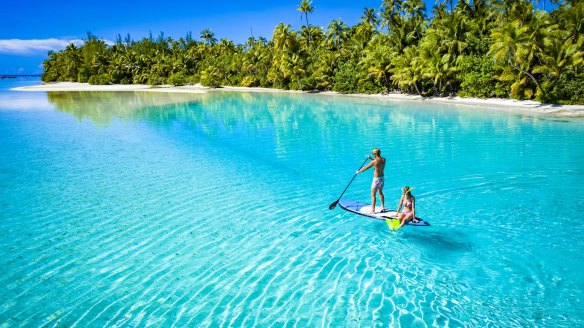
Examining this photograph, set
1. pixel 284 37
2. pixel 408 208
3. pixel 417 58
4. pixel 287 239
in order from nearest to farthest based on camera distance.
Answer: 1. pixel 408 208
2. pixel 287 239
3. pixel 417 58
4. pixel 284 37

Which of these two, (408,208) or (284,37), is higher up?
(284,37)

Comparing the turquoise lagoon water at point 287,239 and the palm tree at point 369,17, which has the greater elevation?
the palm tree at point 369,17

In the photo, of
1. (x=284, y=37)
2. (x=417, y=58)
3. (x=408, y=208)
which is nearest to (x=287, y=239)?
(x=408, y=208)

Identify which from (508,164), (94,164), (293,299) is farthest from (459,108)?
(293,299)

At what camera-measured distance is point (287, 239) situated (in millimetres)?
10297

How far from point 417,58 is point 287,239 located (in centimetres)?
4362

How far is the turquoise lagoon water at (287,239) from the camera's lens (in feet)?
24.3

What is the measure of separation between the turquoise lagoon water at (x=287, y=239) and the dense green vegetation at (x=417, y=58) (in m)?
17.3

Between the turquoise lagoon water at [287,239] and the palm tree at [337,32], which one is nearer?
the turquoise lagoon water at [287,239]

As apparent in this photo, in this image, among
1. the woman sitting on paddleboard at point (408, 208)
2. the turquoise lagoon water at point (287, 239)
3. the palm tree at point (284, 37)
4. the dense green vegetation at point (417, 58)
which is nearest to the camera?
the turquoise lagoon water at point (287, 239)

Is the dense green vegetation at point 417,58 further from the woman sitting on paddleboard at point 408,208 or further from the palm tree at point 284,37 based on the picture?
the woman sitting on paddleboard at point 408,208

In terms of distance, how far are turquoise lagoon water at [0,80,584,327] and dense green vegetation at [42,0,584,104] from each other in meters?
17.3

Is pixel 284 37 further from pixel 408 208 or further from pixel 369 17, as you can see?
pixel 408 208

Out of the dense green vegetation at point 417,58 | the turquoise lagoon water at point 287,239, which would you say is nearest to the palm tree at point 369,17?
the dense green vegetation at point 417,58
